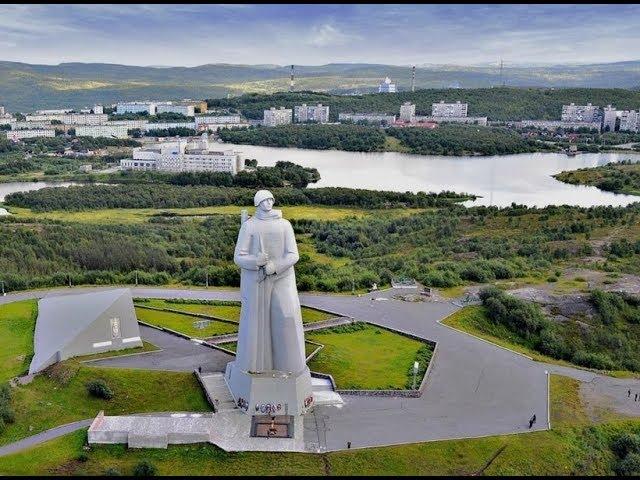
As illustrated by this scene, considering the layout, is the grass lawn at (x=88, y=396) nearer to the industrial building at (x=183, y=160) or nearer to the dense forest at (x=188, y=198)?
the dense forest at (x=188, y=198)

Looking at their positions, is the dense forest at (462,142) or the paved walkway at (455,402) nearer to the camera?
the paved walkway at (455,402)

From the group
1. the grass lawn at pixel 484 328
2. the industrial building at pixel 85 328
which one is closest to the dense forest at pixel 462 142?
the grass lawn at pixel 484 328

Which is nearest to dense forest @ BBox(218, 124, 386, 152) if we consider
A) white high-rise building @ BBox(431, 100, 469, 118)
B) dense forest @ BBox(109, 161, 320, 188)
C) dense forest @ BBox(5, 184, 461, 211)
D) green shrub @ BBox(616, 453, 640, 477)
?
white high-rise building @ BBox(431, 100, 469, 118)

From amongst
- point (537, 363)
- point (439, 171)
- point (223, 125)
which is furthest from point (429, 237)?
point (223, 125)

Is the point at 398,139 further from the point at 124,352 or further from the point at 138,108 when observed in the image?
the point at 124,352

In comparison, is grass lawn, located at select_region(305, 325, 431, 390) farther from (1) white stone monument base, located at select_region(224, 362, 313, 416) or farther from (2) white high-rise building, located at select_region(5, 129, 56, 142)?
(2) white high-rise building, located at select_region(5, 129, 56, 142)

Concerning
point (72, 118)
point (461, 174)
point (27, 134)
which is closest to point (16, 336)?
point (461, 174)
